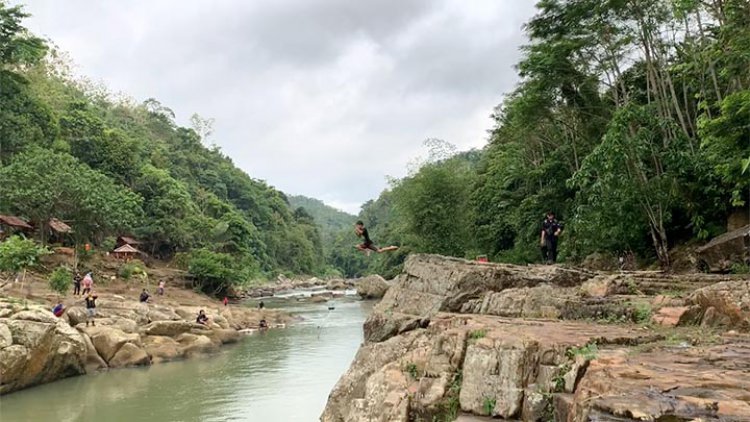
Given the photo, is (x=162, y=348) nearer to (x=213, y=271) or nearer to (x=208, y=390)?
(x=208, y=390)

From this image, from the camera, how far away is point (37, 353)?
15.4 metres

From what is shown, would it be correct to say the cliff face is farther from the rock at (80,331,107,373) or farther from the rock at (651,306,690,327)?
the rock at (80,331,107,373)

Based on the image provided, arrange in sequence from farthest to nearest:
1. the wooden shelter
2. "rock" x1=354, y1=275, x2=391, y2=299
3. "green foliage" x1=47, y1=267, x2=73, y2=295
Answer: "rock" x1=354, y1=275, x2=391, y2=299 → the wooden shelter → "green foliage" x1=47, y1=267, x2=73, y2=295

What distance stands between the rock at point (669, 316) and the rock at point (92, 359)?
675 inches

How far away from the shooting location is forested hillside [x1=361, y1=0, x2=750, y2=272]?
456 inches

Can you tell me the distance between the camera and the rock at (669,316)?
668cm

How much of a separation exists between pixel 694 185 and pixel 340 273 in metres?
82.9

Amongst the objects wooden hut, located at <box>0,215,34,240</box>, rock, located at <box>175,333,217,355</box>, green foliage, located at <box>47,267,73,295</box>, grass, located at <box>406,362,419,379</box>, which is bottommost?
rock, located at <box>175,333,217,355</box>

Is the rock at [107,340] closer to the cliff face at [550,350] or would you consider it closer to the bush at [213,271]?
the cliff face at [550,350]

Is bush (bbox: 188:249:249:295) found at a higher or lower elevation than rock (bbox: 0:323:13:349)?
higher

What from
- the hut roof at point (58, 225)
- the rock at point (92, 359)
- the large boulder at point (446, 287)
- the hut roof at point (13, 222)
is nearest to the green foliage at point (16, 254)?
the rock at point (92, 359)

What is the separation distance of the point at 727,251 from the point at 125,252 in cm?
3646

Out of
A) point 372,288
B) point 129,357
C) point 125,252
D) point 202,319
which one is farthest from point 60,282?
point 372,288

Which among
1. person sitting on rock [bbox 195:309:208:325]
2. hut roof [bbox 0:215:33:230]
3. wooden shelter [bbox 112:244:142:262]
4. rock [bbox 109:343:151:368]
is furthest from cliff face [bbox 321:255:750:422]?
wooden shelter [bbox 112:244:142:262]
